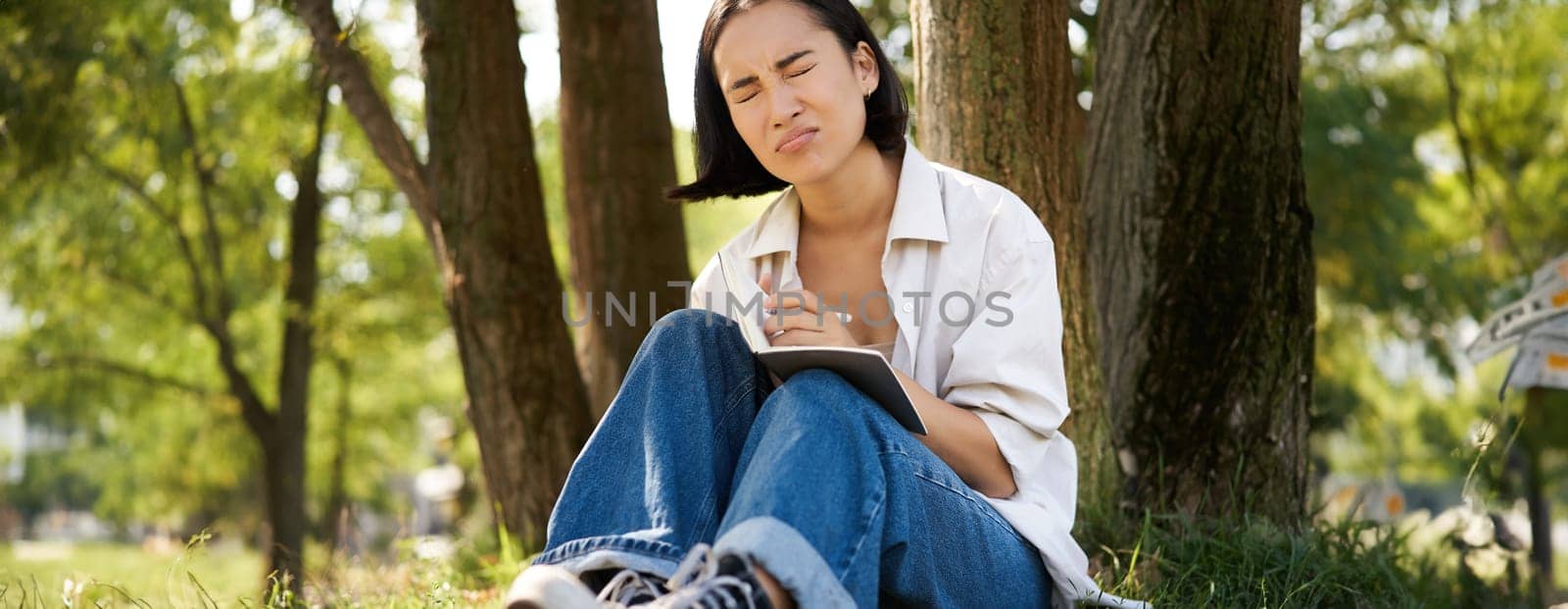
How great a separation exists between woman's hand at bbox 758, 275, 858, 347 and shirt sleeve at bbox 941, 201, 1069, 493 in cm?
24

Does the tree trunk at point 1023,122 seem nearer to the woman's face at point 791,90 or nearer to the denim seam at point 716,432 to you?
the woman's face at point 791,90

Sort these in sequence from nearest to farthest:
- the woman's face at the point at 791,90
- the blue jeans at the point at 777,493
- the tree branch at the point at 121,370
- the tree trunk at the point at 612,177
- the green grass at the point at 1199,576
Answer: the blue jeans at the point at 777,493
the woman's face at the point at 791,90
the green grass at the point at 1199,576
the tree trunk at the point at 612,177
the tree branch at the point at 121,370

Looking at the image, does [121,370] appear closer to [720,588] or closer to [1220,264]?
[1220,264]

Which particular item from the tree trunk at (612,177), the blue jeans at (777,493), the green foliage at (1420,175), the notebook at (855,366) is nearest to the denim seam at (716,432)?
the blue jeans at (777,493)

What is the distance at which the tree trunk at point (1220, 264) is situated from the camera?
3834 mm

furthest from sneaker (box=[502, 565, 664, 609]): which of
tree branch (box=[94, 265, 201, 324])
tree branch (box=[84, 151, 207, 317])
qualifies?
tree branch (box=[94, 265, 201, 324])

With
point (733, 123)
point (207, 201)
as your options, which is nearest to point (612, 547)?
point (733, 123)

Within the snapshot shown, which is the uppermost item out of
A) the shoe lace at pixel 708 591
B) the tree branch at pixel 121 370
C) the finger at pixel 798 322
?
the finger at pixel 798 322

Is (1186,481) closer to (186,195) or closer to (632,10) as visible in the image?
(632,10)

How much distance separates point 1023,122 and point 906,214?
1.12 meters

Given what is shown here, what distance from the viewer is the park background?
3736 mm

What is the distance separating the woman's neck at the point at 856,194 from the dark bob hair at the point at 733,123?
58 millimetres

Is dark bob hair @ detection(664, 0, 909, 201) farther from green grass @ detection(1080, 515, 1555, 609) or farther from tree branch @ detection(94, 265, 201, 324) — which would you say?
tree branch @ detection(94, 265, 201, 324)

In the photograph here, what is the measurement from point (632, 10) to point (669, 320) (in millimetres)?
3142
